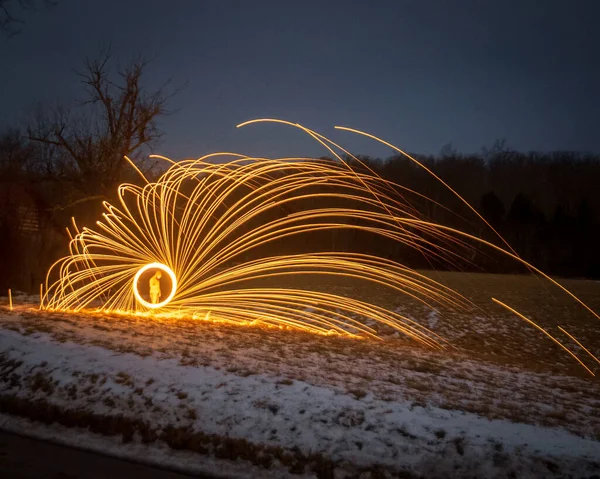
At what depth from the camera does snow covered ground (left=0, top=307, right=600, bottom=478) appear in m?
5.83

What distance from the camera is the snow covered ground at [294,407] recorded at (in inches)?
230

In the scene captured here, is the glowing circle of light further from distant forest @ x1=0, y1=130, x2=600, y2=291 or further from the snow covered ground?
distant forest @ x1=0, y1=130, x2=600, y2=291

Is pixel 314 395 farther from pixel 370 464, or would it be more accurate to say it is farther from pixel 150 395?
pixel 150 395

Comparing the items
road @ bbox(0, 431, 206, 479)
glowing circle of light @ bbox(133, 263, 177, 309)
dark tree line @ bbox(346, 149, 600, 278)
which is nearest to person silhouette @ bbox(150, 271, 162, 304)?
glowing circle of light @ bbox(133, 263, 177, 309)

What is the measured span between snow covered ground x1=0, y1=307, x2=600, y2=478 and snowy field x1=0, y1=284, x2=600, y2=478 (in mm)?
17

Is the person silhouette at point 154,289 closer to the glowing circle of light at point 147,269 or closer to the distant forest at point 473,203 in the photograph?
the glowing circle of light at point 147,269

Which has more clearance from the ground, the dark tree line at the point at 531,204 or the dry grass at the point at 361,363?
the dark tree line at the point at 531,204

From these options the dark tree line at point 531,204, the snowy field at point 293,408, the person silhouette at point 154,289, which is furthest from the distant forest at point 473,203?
the snowy field at point 293,408

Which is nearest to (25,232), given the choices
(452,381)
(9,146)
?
(9,146)

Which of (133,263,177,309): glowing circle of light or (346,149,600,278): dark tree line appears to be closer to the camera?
(133,263,177,309): glowing circle of light

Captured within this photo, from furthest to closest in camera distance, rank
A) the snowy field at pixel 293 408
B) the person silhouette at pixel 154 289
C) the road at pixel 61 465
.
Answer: the person silhouette at pixel 154 289
the snowy field at pixel 293 408
the road at pixel 61 465

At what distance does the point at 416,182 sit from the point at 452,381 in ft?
79.1

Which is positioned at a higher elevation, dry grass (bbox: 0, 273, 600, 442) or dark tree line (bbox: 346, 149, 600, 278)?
dark tree line (bbox: 346, 149, 600, 278)

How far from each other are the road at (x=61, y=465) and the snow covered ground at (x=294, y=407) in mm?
243
